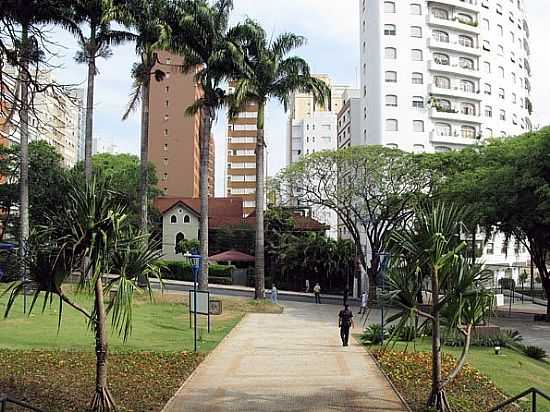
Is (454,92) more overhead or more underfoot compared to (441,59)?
more underfoot

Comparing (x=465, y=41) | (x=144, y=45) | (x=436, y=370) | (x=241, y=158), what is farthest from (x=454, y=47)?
(x=436, y=370)

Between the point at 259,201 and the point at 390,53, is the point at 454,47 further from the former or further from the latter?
the point at 259,201

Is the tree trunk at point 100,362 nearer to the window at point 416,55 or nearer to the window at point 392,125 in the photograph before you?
the window at point 392,125

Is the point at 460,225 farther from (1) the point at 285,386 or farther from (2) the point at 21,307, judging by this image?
(2) the point at 21,307

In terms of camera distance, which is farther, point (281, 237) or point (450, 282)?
point (281, 237)

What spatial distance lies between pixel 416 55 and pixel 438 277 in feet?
185

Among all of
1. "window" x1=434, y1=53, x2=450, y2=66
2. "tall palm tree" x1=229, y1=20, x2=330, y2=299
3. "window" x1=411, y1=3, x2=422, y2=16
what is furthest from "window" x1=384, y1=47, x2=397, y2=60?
"tall palm tree" x1=229, y1=20, x2=330, y2=299

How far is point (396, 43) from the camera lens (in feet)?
209

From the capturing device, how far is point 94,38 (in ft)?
111

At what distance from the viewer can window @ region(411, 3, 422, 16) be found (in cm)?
6444

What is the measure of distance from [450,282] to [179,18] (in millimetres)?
25303

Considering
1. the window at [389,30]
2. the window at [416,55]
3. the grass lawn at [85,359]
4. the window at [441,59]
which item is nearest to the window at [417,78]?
the window at [416,55]

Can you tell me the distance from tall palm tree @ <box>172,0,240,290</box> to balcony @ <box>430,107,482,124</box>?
34877 millimetres

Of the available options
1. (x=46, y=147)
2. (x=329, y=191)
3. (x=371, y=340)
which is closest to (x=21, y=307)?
(x=371, y=340)
